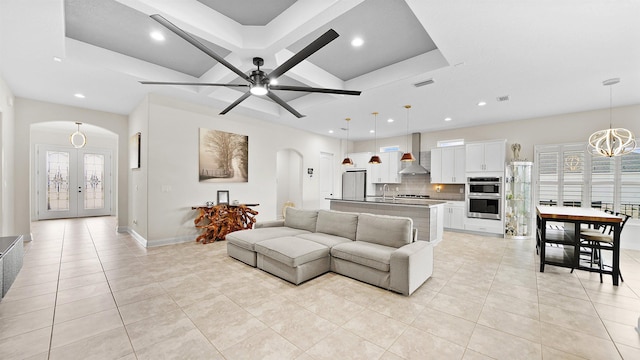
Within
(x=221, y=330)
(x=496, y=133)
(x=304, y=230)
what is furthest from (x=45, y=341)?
(x=496, y=133)

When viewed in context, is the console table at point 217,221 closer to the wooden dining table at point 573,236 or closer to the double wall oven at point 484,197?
the wooden dining table at point 573,236

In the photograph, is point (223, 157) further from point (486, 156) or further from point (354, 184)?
point (486, 156)

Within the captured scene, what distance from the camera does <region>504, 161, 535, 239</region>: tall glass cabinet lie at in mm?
5961

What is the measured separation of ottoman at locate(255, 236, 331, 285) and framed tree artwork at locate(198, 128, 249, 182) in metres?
2.80

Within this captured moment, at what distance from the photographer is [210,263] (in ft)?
12.8

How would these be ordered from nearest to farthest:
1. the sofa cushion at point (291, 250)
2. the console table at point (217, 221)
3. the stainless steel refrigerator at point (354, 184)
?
the sofa cushion at point (291, 250) → the console table at point (217, 221) → the stainless steel refrigerator at point (354, 184)

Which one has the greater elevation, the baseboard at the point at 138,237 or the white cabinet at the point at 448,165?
the white cabinet at the point at 448,165

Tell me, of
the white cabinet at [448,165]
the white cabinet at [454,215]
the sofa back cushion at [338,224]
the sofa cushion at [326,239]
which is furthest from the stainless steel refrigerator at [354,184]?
the sofa cushion at [326,239]

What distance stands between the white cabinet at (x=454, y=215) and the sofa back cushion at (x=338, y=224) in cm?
391

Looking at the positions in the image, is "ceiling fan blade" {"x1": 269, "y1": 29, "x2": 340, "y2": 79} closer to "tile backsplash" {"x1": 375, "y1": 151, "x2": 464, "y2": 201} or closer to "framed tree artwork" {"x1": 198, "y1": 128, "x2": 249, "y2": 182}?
"framed tree artwork" {"x1": 198, "y1": 128, "x2": 249, "y2": 182}

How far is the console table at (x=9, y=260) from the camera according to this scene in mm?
2330

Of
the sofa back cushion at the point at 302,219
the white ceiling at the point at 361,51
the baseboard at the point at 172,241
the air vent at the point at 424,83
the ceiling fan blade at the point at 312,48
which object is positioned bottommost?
the baseboard at the point at 172,241

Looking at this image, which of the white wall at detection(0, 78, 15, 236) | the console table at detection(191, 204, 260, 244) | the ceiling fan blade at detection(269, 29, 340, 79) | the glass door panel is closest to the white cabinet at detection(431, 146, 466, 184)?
the console table at detection(191, 204, 260, 244)

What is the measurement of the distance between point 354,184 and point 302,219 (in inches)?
196
